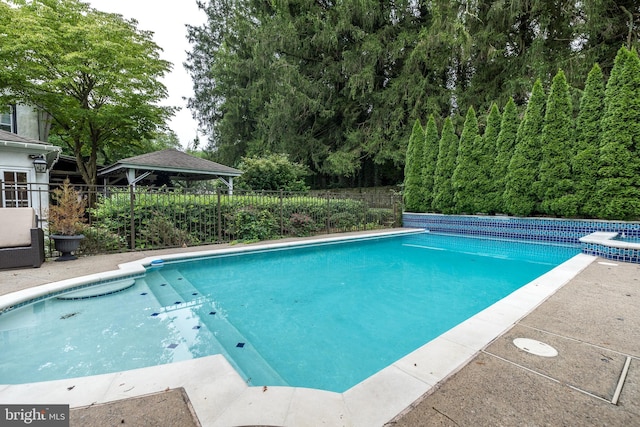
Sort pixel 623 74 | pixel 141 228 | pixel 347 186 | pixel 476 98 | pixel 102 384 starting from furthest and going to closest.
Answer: pixel 347 186 < pixel 476 98 < pixel 623 74 < pixel 141 228 < pixel 102 384

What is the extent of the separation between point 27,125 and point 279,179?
13.2 meters

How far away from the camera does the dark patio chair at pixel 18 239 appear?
4.73 m

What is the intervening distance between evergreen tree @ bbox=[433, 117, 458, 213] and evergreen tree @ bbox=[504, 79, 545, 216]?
2241 mm

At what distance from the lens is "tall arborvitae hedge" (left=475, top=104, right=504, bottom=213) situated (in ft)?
34.4

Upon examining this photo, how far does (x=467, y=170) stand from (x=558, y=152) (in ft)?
9.07

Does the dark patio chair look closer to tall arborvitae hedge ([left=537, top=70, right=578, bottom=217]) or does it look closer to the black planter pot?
the black planter pot

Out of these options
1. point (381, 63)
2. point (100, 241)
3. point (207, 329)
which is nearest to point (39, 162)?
point (100, 241)

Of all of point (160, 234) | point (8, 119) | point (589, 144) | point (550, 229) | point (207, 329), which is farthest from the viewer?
point (8, 119)

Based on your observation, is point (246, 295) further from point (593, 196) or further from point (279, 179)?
point (279, 179)

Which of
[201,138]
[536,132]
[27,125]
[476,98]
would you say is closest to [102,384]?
[536,132]

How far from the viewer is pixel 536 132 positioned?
9.26 meters

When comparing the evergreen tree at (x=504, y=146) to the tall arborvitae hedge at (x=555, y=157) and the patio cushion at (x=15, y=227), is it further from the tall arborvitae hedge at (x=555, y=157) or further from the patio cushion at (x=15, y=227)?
the patio cushion at (x=15, y=227)

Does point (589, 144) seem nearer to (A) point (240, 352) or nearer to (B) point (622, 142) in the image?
(B) point (622, 142)

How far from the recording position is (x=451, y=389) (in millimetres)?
Result: 1752
